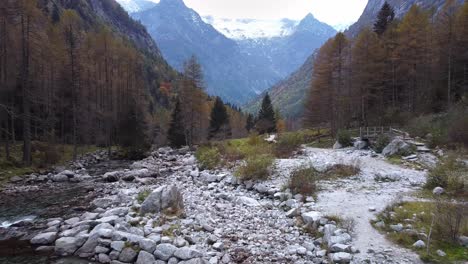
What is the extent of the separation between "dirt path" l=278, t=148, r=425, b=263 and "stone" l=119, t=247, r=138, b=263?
693 cm

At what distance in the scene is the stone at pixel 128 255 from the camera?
32.8 feet

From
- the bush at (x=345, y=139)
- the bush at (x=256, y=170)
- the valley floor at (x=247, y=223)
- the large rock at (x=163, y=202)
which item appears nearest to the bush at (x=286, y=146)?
the bush at (x=345, y=139)

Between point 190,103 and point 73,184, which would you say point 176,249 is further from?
point 190,103

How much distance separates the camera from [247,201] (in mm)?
15477

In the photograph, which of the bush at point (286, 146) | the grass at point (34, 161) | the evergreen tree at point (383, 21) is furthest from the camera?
the evergreen tree at point (383, 21)

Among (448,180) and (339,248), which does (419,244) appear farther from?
(448,180)

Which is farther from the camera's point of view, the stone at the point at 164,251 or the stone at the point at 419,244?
the stone at the point at 164,251

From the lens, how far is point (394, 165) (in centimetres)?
2153

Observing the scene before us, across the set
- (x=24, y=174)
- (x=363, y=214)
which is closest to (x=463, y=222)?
(x=363, y=214)

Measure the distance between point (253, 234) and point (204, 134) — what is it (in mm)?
49929

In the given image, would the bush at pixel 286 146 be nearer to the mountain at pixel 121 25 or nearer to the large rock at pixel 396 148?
the large rock at pixel 396 148

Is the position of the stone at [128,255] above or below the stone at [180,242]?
below

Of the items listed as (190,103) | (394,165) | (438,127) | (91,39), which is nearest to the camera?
(394,165)

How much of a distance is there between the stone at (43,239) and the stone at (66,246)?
77 cm
